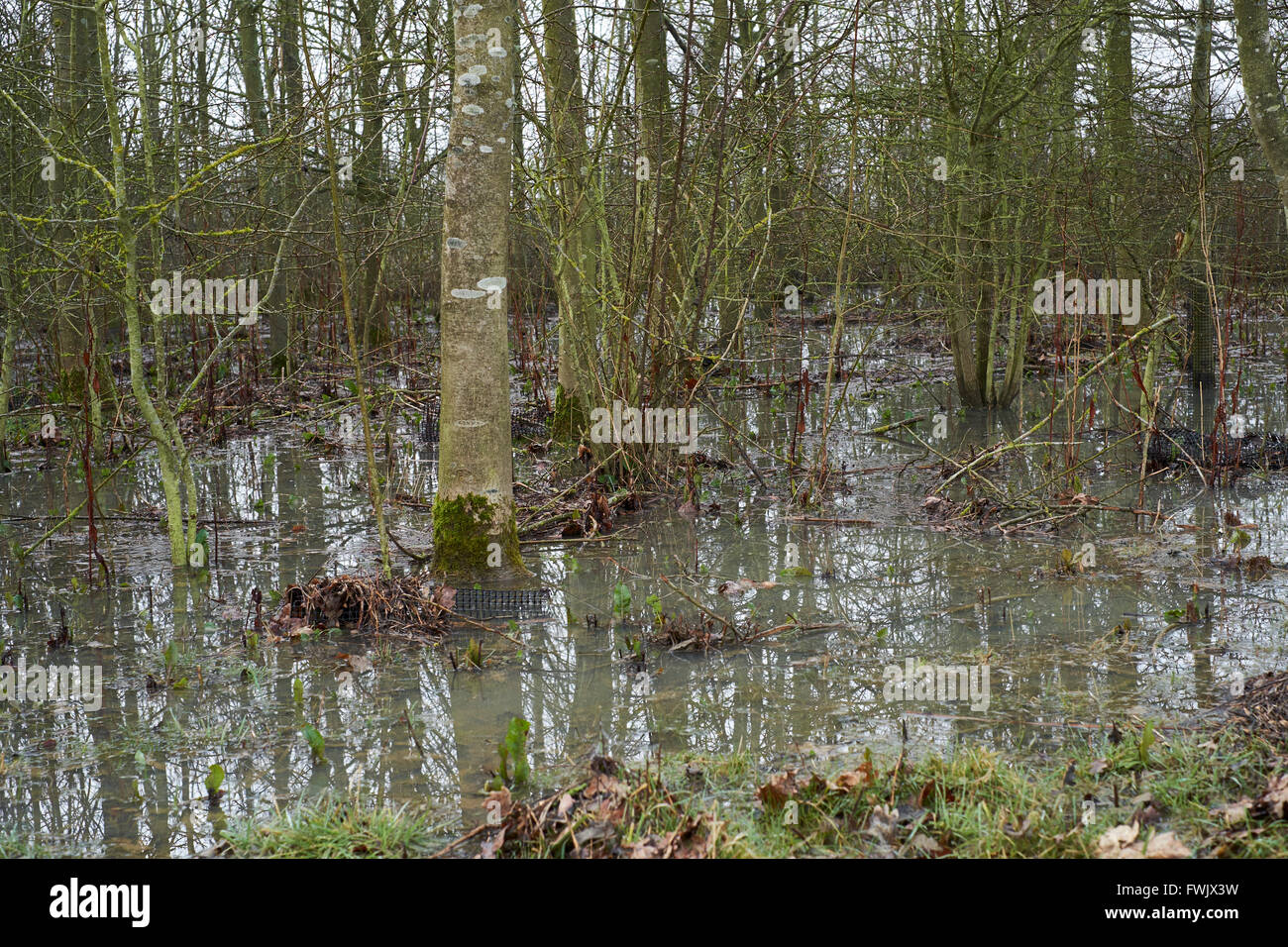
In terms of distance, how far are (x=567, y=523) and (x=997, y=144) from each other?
5576 millimetres

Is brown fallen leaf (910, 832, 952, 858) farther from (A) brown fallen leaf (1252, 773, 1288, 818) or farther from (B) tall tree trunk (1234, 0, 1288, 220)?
(B) tall tree trunk (1234, 0, 1288, 220)

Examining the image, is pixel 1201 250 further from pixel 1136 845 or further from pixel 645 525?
pixel 1136 845

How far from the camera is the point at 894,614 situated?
559cm

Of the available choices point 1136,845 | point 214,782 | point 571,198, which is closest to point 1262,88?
point 1136,845

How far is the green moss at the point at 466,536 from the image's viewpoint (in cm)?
602

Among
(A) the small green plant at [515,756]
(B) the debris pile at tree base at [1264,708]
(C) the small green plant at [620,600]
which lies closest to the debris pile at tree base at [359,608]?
(C) the small green plant at [620,600]

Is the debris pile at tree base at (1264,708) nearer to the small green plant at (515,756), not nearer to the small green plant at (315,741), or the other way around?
the small green plant at (515,756)

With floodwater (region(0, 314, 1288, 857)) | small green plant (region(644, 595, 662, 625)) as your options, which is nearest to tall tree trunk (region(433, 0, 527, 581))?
floodwater (region(0, 314, 1288, 857))

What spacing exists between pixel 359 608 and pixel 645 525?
2.62 m

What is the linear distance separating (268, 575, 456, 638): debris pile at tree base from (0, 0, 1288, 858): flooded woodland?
24 millimetres

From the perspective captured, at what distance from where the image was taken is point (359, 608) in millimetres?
5582

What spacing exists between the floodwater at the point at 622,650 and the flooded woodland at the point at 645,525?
29mm
